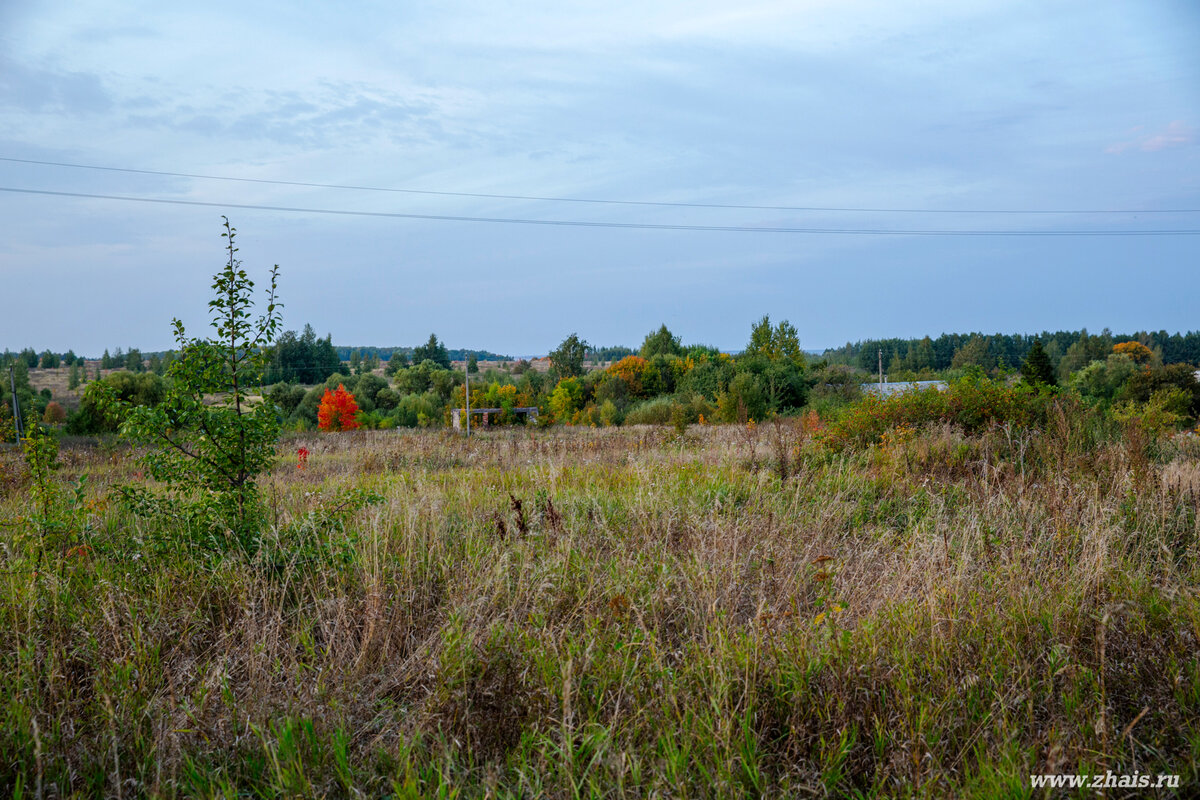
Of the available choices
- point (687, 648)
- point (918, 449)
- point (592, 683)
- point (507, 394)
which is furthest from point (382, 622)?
point (507, 394)

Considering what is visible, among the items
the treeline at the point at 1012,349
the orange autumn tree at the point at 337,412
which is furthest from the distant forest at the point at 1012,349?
the orange autumn tree at the point at 337,412

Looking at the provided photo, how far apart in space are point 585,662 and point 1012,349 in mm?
104213

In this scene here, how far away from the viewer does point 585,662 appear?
3.05 meters

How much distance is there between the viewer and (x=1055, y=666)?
3.05 m

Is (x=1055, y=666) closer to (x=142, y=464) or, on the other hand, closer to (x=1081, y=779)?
(x=1081, y=779)

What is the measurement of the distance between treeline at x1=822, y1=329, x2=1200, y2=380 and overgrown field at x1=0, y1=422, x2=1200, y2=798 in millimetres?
71880

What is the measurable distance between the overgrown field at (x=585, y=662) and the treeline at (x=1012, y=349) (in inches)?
2830

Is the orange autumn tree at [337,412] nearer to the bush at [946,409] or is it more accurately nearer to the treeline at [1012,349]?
the bush at [946,409]

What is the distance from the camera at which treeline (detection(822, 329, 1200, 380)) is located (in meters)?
→ 73.3

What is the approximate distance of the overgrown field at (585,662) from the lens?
8.25 ft

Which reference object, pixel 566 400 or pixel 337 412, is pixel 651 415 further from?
pixel 337 412

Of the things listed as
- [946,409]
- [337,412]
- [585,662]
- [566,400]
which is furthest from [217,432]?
[566,400]

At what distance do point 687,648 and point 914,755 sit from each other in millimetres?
1159

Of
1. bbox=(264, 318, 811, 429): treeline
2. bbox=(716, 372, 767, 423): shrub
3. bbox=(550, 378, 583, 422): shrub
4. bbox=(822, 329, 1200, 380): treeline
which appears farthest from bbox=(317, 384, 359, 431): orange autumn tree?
bbox=(822, 329, 1200, 380): treeline
